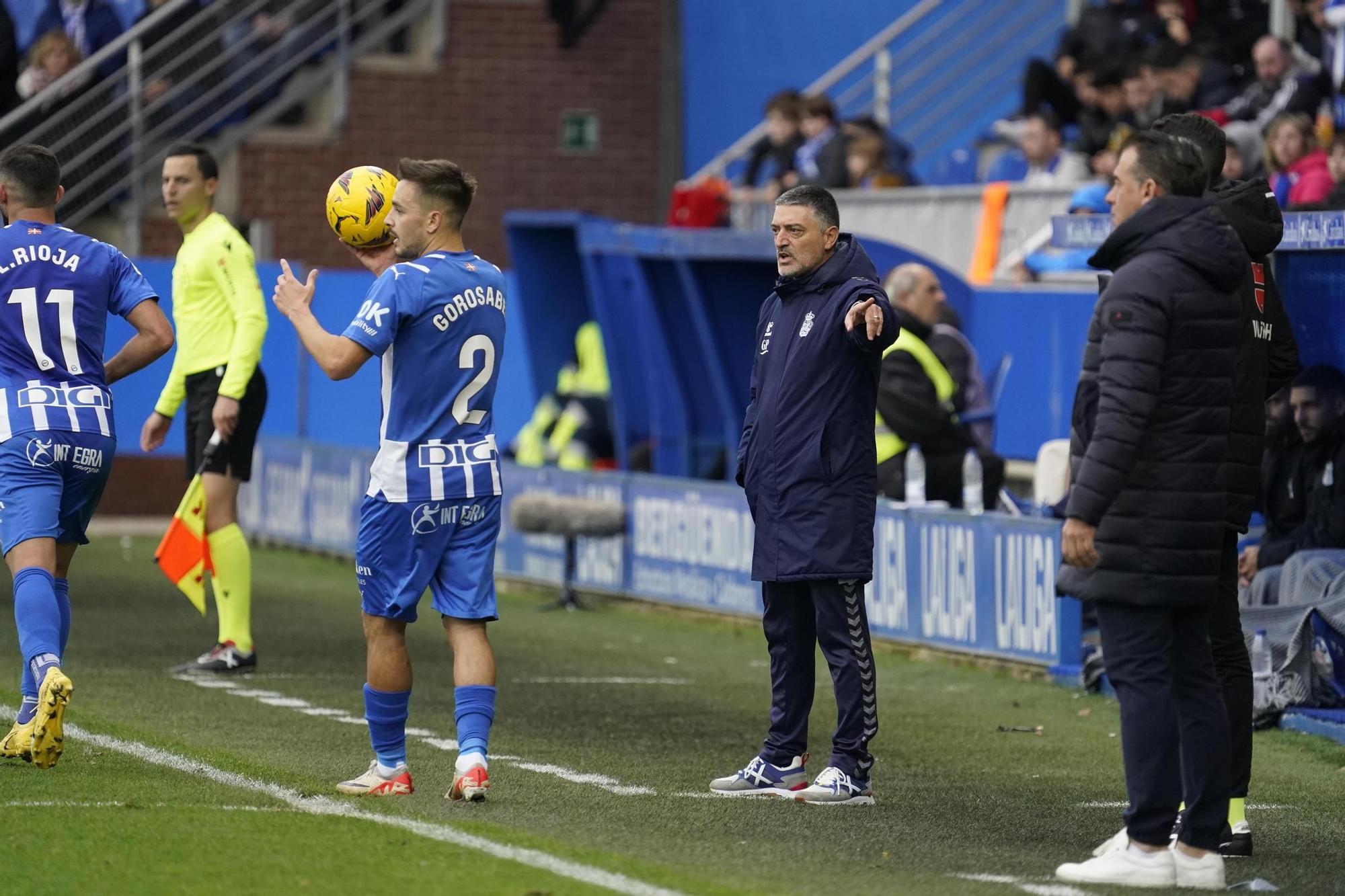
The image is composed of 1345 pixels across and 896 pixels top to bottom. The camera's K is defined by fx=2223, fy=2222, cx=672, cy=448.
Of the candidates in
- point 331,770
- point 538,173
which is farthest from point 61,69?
point 331,770

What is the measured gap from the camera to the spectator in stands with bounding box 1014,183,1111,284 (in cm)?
1249

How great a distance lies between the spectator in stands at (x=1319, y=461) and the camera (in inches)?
364

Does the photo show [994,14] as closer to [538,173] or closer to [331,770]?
[538,173]

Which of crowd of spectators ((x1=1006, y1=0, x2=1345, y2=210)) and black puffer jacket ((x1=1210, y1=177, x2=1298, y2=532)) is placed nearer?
black puffer jacket ((x1=1210, y1=177, x2=1298, y2=532))

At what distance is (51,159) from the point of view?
7328 mm

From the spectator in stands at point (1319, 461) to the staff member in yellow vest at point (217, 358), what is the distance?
4.40 metres

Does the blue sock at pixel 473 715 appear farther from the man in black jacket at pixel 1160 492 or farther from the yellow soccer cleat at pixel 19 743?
the man in black jacket at pixel 1160 492

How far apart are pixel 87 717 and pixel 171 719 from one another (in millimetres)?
308

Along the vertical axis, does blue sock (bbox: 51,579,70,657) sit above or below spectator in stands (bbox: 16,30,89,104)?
below

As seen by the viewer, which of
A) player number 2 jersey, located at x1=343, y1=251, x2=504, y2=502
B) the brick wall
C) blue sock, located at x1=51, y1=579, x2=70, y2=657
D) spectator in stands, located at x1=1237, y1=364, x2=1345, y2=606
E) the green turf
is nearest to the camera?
the green turf

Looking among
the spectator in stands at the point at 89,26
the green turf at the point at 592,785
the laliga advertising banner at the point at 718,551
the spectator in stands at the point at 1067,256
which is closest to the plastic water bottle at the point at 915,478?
the laliga advertising banner at the point at 718,551

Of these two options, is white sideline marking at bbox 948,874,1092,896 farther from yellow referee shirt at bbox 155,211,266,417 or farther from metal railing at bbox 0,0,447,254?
metal railing at bbox 0,0,447,254

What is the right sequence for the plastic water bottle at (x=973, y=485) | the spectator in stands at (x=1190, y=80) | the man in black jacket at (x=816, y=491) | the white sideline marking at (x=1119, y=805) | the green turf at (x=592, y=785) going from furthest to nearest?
the spectator in stands at (x=1190, y=80)
the plastic water bottle at (x=973, y=485)
the white sideline marking at (x=1119, y=805)
the man in black jacket at (x=816, y=491)
the green turf at (x=592, y=785)

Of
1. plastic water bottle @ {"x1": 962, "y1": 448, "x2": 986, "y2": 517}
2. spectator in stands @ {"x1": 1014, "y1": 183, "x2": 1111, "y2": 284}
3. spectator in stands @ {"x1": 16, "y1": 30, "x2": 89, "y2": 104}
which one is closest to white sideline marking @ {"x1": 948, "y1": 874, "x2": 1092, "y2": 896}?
plastic water bottle @ {"x1": 962, "y1": 448, "x2": 986, "y2": 517}
